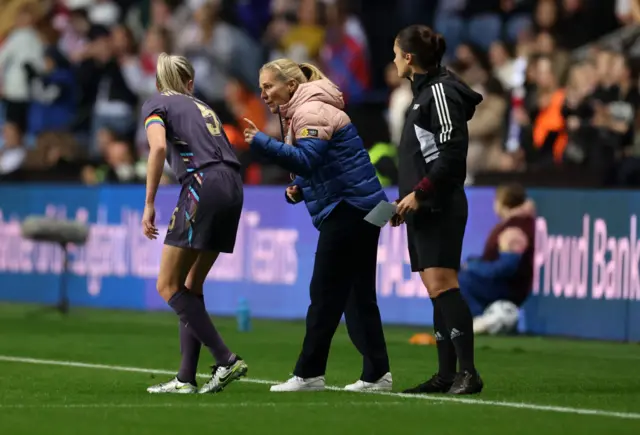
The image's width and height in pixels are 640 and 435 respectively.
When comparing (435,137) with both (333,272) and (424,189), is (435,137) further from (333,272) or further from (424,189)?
(333,272)

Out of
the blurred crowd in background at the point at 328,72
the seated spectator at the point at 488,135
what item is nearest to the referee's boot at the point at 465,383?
the blurred crowd in background at the point at 328,72

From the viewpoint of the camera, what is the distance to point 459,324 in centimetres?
937

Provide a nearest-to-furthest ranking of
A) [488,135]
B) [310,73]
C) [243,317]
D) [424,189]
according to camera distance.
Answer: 1. [424,189]
2. [310,73]
3. [243,317]
4. [488,135]

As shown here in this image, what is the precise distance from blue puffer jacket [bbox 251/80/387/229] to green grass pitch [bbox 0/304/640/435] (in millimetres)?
1157

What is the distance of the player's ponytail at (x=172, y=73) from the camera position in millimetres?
9539

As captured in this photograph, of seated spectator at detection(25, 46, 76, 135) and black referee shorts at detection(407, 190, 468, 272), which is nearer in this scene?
black referee shorts at detection(407, 190, 468, 272)

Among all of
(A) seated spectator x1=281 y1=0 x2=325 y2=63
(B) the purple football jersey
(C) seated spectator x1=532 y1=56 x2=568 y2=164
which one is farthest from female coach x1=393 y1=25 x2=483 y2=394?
(A) seated spectator x1=281 y1=0 x2=325 y2=63

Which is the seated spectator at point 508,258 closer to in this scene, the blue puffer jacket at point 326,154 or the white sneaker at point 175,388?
the blue puffer jacket at point 326,154

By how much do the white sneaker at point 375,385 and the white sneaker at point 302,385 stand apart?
0.25m

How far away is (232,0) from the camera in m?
23.3

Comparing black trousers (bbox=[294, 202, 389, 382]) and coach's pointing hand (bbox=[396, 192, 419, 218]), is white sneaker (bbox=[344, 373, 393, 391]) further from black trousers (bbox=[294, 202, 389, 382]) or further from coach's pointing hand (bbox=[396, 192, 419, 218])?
Result: coach's pointing hand (bbox=[396, 192, 419, 218])

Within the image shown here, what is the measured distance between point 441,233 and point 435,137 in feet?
1.82

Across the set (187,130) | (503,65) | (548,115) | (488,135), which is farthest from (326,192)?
(503,65)

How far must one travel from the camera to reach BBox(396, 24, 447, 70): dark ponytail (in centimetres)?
948
